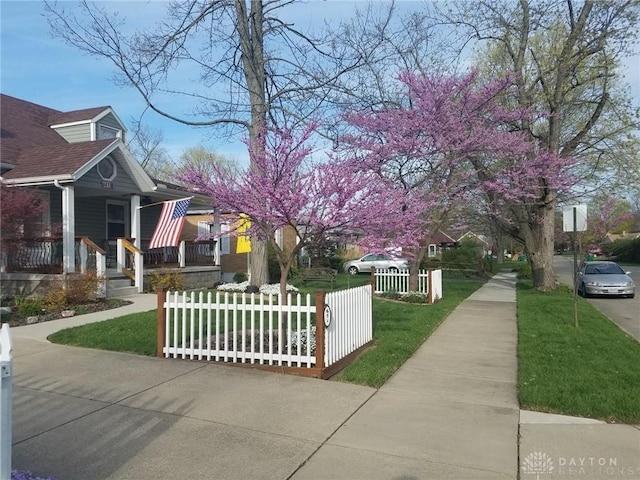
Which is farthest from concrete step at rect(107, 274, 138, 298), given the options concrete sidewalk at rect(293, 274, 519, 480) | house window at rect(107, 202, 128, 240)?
concrete sidewalk at rect(293, 274, 519, 480)

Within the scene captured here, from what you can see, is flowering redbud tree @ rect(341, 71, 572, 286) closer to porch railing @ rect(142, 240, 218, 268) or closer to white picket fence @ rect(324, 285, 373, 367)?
white picket fence @ rect(324, 285, 373, 367)

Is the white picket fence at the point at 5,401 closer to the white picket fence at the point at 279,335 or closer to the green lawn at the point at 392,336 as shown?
the white picket fence at the point at 279,335

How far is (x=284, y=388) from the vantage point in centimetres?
588

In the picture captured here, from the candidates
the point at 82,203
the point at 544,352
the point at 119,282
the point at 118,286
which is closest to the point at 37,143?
the point at 82,203

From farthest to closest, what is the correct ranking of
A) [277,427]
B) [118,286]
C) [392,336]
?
1. [118,286]
2. [392,336]
3. [277,427]

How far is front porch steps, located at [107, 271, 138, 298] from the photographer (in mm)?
13758

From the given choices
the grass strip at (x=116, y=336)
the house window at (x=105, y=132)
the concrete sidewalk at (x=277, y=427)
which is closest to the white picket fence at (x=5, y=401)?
the concrete sidewalk at (x=277, y=427)

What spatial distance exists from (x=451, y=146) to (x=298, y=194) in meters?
9.83

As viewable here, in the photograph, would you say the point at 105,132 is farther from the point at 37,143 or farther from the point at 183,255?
the point at 183,255

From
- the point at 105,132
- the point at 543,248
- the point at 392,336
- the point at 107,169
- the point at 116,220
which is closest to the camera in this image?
the point at 392,336

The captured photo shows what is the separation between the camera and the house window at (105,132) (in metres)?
19.7

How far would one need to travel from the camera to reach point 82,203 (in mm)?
17406

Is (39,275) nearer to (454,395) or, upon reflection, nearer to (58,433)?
(58,433)

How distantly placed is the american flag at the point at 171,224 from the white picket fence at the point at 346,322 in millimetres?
7940
